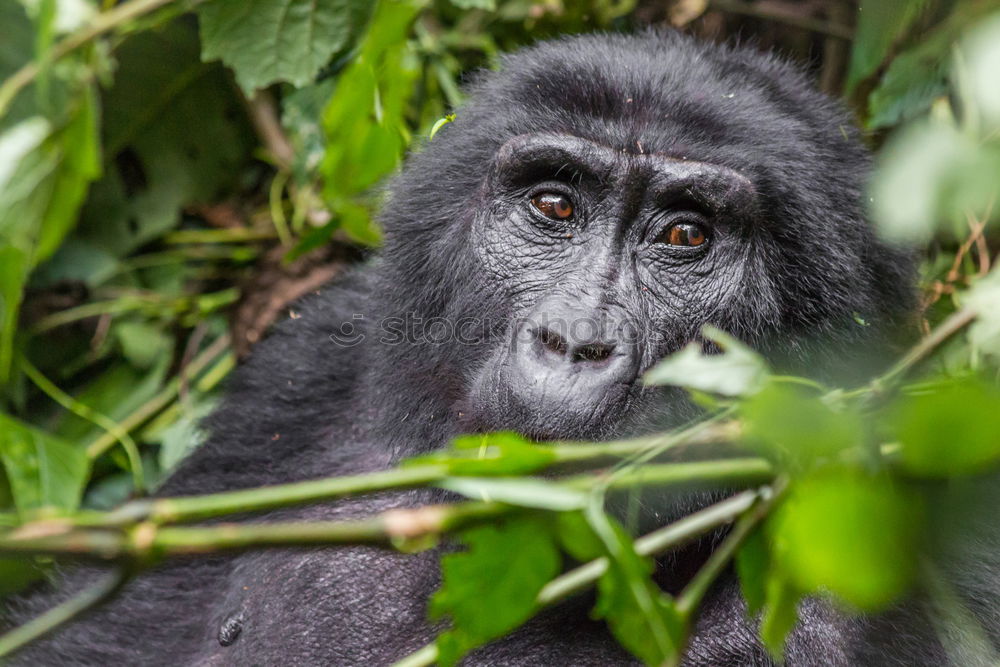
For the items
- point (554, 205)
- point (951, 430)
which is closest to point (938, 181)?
point (951, 430)

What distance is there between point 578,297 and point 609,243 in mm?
244

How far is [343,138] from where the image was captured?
3.31 metres

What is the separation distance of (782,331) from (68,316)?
9.36 ft

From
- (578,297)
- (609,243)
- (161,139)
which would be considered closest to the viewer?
(578,297)

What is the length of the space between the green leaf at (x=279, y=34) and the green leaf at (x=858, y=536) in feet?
9.25

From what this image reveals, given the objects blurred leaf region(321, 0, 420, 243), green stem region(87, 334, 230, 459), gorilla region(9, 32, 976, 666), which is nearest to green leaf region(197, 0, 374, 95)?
blurred leaf region(321, 0, 420, 243)

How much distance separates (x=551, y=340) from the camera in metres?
2.29

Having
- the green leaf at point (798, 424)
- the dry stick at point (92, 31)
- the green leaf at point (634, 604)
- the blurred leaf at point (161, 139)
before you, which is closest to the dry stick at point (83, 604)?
the green leaf at point (634, 604)

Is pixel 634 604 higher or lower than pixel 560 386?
higher

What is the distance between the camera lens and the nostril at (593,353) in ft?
7.42

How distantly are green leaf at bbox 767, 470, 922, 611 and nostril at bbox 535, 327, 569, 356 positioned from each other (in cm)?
124

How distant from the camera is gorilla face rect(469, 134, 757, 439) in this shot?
7.93 ft

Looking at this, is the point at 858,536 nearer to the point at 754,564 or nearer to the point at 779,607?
the point at 779,607

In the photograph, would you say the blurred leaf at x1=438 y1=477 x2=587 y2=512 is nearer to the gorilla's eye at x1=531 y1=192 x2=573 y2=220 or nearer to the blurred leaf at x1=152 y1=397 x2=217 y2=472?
the gorilla's eye at x1=531 y1=192 x2=573 y2=220
